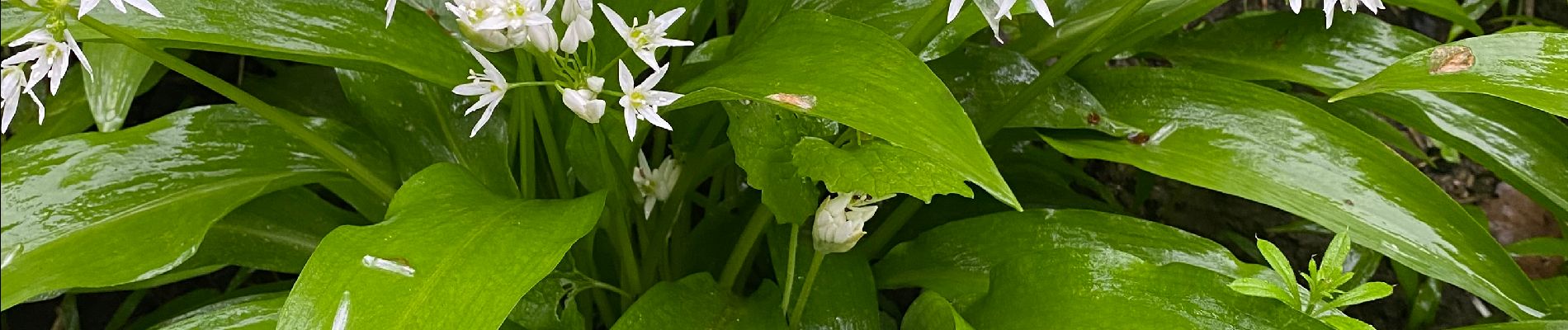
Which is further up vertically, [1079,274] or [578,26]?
[578,26]

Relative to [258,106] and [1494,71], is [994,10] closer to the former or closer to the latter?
[1494,71]

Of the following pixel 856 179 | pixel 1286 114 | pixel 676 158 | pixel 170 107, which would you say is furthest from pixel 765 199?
pixel 170 107

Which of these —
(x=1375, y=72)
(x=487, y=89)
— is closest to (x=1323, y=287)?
(x=1375, y=72)

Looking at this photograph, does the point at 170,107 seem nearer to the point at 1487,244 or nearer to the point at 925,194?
the point at 925,194

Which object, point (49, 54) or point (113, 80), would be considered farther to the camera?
point (113, 80)

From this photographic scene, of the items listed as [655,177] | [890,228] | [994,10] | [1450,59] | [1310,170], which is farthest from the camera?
[890,228]

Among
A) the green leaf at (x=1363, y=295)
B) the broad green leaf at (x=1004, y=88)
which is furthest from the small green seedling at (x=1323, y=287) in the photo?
the broad green leaf at (x=1004, y=88)

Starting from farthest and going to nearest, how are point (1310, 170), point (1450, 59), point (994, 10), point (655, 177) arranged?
point (655, 177), point (1310, 170), point (1450, 59), point (994, 10)

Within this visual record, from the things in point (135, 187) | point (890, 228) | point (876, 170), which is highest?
point (876, 170)

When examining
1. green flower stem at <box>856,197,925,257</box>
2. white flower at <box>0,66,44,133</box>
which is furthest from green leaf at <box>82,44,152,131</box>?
green flower stem at <box>856,197,925,257</box>

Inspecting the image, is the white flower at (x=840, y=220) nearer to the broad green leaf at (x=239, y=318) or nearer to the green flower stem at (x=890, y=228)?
the green flower stem at (x=890, y=228)
